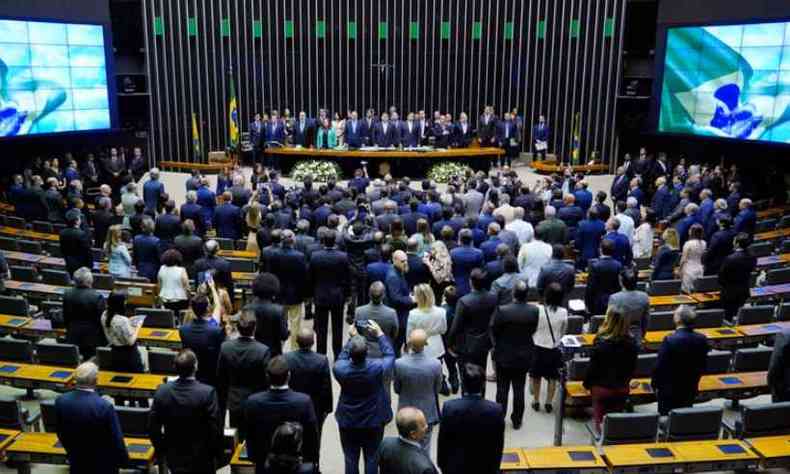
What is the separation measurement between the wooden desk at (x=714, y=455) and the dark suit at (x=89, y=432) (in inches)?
161

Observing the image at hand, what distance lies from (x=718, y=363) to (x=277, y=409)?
4567 mm

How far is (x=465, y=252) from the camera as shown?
7.91 m

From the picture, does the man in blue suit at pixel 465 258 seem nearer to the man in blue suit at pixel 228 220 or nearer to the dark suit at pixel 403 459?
the dark suit at pixel 403 459

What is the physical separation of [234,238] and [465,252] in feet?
14.1

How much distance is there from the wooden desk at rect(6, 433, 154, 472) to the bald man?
1943mm

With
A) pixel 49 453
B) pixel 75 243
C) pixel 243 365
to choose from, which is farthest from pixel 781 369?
pixel 75 243

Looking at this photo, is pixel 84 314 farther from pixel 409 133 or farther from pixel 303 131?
pixel 409 133

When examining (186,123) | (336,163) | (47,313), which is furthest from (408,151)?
(47,313)

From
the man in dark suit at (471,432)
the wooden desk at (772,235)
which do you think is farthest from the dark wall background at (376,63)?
the man in dark suit at (471,432)

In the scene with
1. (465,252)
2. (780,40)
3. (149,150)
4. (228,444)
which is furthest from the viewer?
(149,150)

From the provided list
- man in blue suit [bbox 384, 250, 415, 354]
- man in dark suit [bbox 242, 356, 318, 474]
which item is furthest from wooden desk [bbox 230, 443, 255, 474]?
man in blue suit [bbox 384, 250, 415, 354]

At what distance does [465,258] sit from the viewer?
7906mm

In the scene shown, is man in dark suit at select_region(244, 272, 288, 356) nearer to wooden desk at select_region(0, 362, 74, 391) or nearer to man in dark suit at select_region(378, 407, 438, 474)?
wooden desk at select_region(0, 362, 74, 391)

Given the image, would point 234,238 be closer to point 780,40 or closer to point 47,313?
point 47,313
